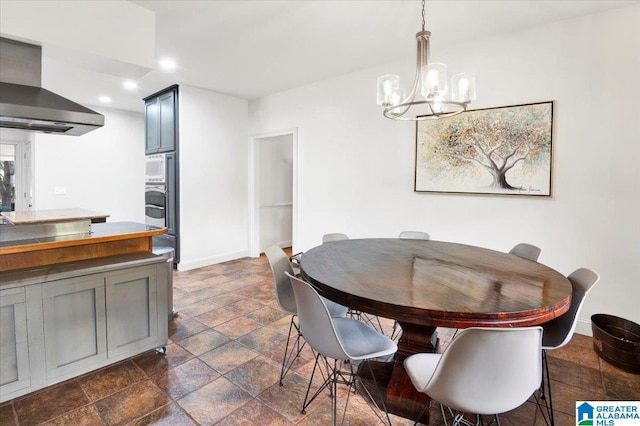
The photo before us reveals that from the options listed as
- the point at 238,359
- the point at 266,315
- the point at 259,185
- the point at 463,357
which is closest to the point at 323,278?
the point at 463,357

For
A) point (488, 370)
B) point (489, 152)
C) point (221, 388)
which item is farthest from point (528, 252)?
point (221, 388)

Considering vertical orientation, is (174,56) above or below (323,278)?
above

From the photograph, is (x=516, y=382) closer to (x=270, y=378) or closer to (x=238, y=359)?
(x=270, y=378)

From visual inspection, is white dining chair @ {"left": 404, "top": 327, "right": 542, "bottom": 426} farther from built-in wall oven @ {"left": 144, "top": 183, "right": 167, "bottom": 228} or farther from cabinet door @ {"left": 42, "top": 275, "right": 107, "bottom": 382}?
built-in wall oven @ {"left": 144, "top": 183, "right": 167, "bottom": 228}

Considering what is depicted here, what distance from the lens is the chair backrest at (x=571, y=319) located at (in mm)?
1635

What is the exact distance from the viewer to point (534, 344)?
44.6 inches

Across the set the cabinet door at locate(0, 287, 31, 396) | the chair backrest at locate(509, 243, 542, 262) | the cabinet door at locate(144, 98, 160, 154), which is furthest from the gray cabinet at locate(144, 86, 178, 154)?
the chair backrest at locate(509, 243, 542, 262)

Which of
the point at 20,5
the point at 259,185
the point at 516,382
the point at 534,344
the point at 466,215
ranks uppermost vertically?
the point at 20,5

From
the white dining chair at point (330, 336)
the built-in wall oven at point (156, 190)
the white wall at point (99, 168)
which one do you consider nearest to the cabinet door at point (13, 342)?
the white dining chair at point (330, 336)

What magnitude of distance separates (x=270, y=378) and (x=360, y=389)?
59 centimetres

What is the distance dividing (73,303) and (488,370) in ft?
7.59

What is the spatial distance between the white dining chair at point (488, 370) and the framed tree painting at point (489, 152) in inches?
87.4

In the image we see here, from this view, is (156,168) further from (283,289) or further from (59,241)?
(283,289)

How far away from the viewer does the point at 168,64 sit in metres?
3.77
